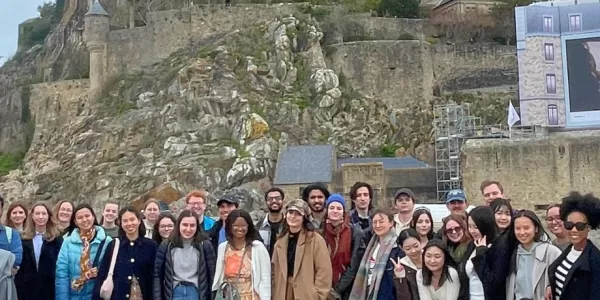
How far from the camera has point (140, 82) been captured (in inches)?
1377

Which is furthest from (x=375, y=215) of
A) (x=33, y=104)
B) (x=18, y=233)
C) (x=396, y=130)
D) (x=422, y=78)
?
(x=33, y=104)

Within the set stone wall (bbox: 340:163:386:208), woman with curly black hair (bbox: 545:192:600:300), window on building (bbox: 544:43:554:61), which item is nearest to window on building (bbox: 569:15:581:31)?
window on building (bbox: 544:43:554:61)

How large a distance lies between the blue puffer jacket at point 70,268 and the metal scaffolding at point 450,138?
21.5 m

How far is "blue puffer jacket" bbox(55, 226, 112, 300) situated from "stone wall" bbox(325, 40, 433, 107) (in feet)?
83.9

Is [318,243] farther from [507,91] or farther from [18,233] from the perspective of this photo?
[507,91]

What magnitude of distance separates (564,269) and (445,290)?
119 centimetres

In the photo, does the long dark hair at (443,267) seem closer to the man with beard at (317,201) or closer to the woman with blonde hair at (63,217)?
the man with beard at (317,201)

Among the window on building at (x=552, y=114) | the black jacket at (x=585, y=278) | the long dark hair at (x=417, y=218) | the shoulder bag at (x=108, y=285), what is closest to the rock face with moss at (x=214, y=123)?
the window on building at (x=552, y=114)

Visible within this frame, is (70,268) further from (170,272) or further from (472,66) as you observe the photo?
(472,66)

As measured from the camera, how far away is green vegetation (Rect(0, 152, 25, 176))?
129 feet

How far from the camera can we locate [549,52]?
98.4 feet

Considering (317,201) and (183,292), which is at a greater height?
(317,201)

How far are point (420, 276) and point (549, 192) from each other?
2036cm

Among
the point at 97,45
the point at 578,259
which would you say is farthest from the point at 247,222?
the point at 97,45
